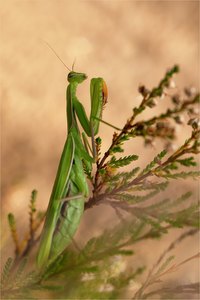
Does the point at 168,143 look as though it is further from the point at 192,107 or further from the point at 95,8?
the point at 95,8

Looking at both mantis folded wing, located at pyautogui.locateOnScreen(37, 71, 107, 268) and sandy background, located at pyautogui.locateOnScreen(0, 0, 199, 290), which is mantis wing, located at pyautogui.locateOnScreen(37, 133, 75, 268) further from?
sandy background, located at pyautogui.locateOnScreen(0, 0, 199, 290)

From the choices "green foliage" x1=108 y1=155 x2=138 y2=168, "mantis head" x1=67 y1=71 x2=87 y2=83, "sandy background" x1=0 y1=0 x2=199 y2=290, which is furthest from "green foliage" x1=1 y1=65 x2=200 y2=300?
"sandy background" x1=0 y1=0 x2=199 y2=290

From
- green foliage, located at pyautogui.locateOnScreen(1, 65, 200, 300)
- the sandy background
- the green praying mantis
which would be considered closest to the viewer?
green foliage, located at pyautogui.locateOnScreen(1, 65, 200, 300)

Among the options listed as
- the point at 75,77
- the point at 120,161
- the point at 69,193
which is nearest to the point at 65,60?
the point at 75,77

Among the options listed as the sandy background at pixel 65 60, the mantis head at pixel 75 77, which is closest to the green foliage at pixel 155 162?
the mantis head at pixel 75 77

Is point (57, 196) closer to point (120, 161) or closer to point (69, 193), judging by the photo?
point (69, 193)

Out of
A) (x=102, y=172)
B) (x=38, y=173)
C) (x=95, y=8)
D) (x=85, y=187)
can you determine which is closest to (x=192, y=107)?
(x=102, y=172)

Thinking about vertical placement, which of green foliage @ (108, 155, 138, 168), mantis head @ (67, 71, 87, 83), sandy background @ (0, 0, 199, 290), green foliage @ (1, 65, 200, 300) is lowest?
green foliage @ (1, 65, 200, 300)

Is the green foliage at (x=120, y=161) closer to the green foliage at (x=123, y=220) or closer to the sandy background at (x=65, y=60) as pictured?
the green foliage at (x=123, y=220)
